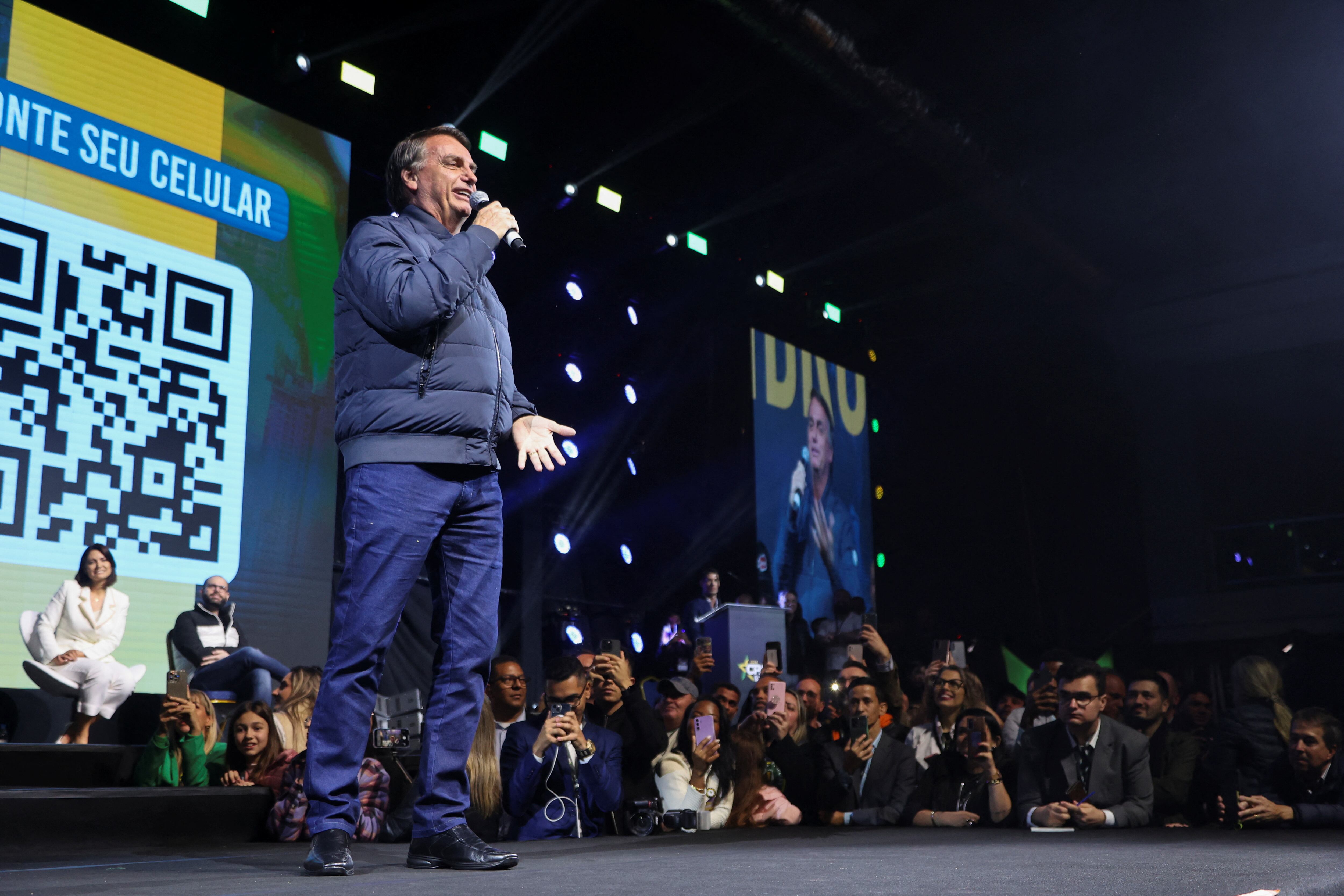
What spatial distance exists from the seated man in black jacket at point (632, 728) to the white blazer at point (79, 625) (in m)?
2.08

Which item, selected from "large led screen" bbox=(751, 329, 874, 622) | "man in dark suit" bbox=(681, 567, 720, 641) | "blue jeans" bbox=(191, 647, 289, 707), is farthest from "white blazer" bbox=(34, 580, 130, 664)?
"large led screen" bbox=(751, 329, 874, 622)

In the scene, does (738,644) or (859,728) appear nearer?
(859,728)

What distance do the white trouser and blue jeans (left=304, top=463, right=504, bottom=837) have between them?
11.3 feet

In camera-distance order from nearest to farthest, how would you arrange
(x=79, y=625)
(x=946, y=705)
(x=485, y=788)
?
(x=485, y=788) < (x=946, y=705) < (x=79, y=625)

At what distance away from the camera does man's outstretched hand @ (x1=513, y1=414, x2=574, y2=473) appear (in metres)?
1.70

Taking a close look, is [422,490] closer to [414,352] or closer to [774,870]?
[414,352]

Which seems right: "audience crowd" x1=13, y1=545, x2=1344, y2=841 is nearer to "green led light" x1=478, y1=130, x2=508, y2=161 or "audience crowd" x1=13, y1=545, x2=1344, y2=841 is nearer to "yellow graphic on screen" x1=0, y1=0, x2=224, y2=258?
"yellow graphic on screen" x1=0, y1=0, x2=224, y2=258

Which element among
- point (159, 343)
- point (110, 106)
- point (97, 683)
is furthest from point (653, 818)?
point (110, 106)

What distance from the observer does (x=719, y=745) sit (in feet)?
12.9

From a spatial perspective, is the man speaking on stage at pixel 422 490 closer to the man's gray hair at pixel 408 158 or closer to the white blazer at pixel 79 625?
the man's gray hair at pixel 408 158

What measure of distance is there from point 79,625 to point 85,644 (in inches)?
3.7

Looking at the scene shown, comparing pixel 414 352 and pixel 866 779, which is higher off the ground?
pixel 414 352

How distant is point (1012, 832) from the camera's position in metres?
2.90

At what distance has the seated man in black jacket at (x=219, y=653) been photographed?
4.70 meters
